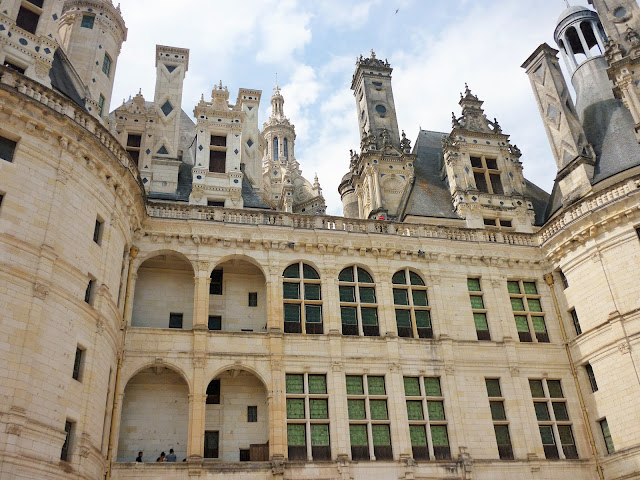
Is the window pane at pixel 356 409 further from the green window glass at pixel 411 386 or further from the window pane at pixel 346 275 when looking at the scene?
the window pane at pixel 346 275

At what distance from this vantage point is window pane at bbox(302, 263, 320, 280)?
22844mm

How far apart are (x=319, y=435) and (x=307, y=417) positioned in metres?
0.68

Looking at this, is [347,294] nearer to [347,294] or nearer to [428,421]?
[347,294]

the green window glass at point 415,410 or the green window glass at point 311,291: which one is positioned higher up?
the green window glass at point 311,291

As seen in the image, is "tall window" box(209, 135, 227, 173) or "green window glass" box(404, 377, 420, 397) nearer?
"green window glass" box(404, 377, 420, 397)

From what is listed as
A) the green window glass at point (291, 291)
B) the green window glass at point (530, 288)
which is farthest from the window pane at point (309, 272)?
the green window glass at point (530, 288)

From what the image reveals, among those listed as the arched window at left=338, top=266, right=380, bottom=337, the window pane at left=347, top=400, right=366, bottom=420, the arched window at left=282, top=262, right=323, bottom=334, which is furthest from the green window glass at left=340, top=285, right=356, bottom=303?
the window pane at left=347, top=400, right=366, bottom=420

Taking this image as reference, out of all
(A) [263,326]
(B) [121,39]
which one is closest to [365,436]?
(A) [263,326]

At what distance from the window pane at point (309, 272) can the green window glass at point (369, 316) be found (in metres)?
2.06

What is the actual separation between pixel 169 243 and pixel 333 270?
5.91m

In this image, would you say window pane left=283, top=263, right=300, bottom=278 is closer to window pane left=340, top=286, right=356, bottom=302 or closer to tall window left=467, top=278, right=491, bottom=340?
window pane left=340, top=286, right=356, bottom=302

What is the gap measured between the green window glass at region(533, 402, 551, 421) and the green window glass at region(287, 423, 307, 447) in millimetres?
8453

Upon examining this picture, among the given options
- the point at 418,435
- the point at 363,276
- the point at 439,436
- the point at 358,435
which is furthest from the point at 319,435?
the point at 363,276

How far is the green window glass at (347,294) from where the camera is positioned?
22828 millimetres
